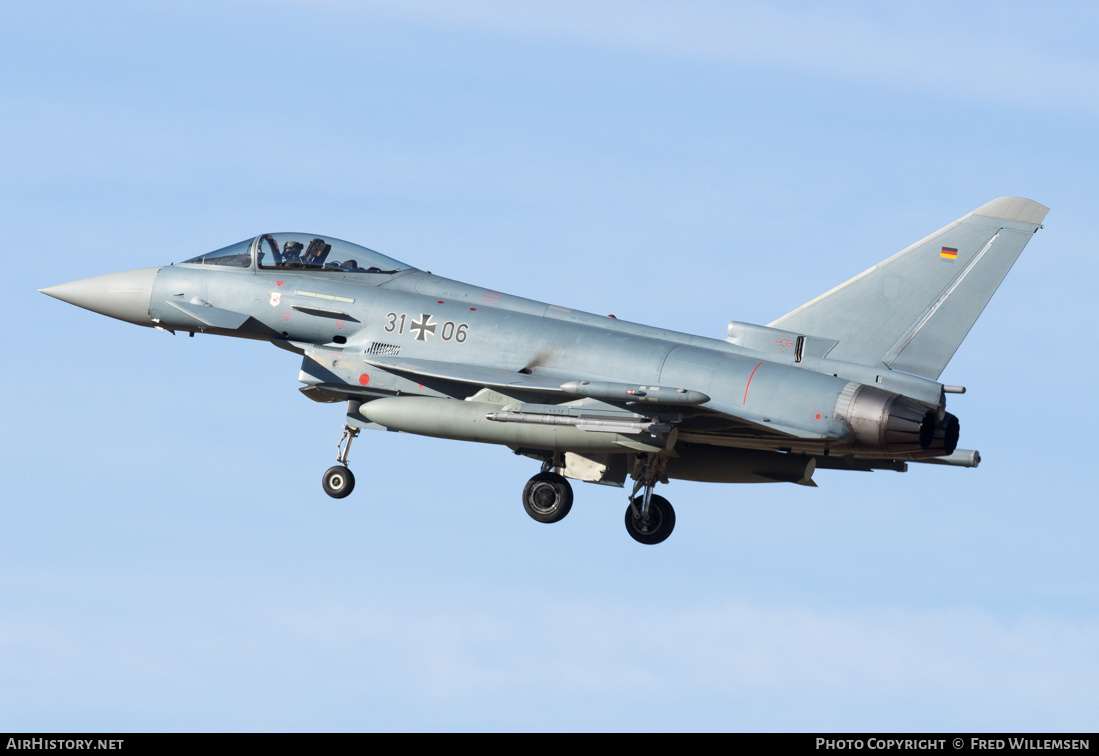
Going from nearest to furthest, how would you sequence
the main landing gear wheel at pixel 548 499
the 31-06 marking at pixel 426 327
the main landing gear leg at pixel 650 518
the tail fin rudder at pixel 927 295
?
1. the tail fin rudder at pixel 927 295
2. the main landing gear wheel at pixel 548 499
3. the 31-06 marking at pixel 426 327
4. the main landing gear leg at pixel 650 518

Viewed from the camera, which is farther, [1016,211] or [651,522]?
[651,522]

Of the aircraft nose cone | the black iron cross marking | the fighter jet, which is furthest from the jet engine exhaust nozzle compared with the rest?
the aircraft nose cone

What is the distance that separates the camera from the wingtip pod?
809 inches

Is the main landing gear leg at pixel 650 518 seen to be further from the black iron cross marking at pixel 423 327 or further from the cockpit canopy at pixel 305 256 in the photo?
the cockpit canopy at pixel 305 256

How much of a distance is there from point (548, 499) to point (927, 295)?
6.28 m

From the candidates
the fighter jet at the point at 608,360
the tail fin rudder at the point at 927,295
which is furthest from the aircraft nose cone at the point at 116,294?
the tail fin rudder at the point at 927,295

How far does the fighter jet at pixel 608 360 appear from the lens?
1962 centimetres

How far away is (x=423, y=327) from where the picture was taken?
21.8m

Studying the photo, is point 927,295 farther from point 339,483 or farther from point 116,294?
point 116,294

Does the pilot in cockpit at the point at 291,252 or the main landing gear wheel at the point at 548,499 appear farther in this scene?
the pilot in cockpit at the point at 291,252

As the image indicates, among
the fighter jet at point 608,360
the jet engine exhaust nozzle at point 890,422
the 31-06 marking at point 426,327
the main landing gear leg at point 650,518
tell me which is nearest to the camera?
the jet engine exhaust nozzle at point 890,422

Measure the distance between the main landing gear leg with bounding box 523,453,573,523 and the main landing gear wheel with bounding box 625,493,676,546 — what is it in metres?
1.61

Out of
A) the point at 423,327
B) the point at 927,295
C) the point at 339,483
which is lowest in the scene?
the point at 339,483

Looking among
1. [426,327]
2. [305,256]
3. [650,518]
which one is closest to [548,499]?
[650,518]
